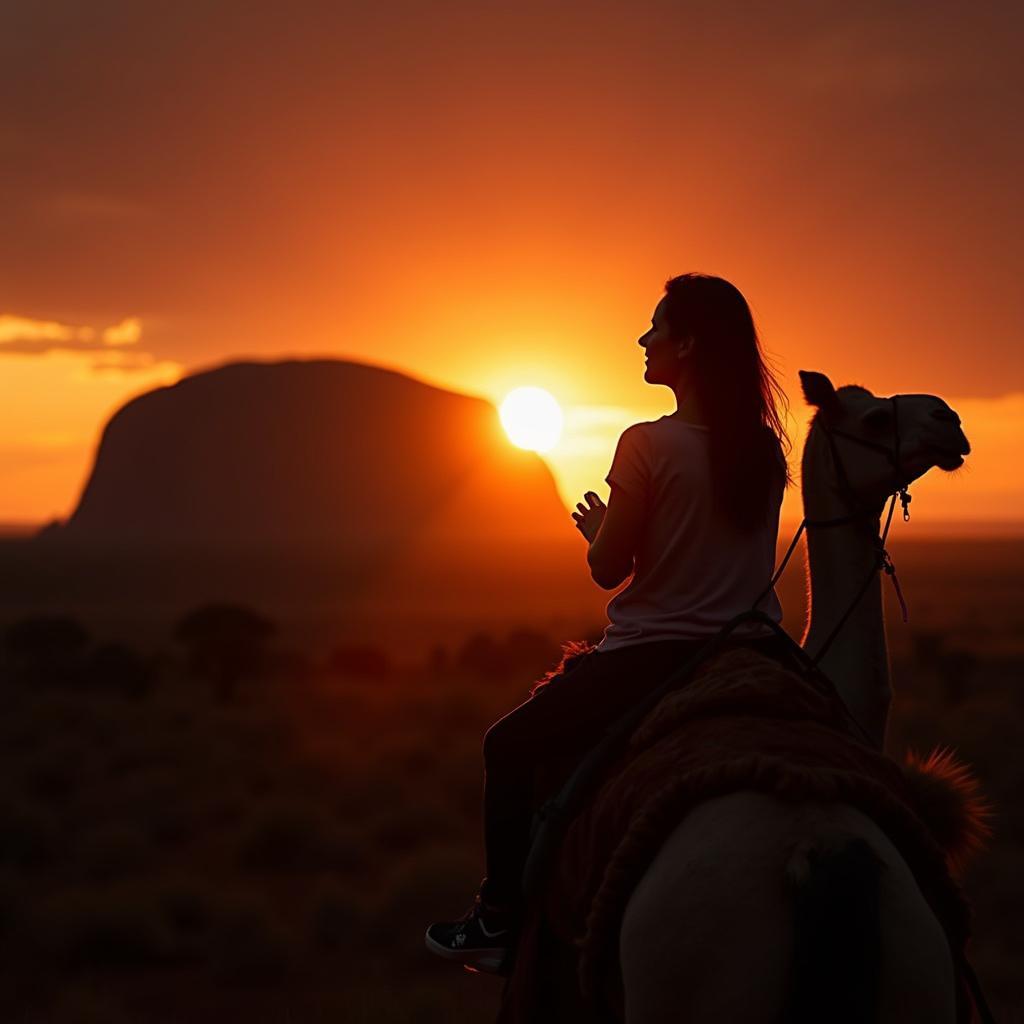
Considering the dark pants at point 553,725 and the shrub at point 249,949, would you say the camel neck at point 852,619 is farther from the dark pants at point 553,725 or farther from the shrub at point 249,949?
the shrub at point 249,949

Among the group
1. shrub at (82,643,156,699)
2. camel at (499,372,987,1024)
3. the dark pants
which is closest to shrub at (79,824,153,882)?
the dark pants

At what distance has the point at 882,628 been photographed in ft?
15.4

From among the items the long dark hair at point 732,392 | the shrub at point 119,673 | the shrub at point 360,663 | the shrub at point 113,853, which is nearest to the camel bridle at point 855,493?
the long dark hair at point 732,392

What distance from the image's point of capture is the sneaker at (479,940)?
4.25 m

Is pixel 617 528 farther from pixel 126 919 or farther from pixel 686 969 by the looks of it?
pixel 126 919

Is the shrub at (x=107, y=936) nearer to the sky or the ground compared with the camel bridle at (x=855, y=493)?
nearer to the ground

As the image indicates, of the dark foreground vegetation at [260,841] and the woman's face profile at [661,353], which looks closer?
the woman's face profile at [661,353]

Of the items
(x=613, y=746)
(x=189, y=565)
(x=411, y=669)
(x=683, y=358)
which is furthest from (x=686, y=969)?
(x=189, y=565)

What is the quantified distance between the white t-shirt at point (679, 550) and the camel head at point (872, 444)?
0.90 metres

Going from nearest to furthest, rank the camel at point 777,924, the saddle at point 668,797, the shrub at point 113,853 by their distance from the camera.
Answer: the camel at point 777,924 → the saddle at point 668,797 → the shrub at point 113,853

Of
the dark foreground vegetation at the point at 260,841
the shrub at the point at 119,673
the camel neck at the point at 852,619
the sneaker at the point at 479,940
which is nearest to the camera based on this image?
the sneaker at the point at 479,940

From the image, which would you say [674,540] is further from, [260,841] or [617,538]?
[260,841]

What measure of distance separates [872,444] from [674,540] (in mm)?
1291

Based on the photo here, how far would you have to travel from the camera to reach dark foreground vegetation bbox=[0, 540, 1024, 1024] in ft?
37.7
